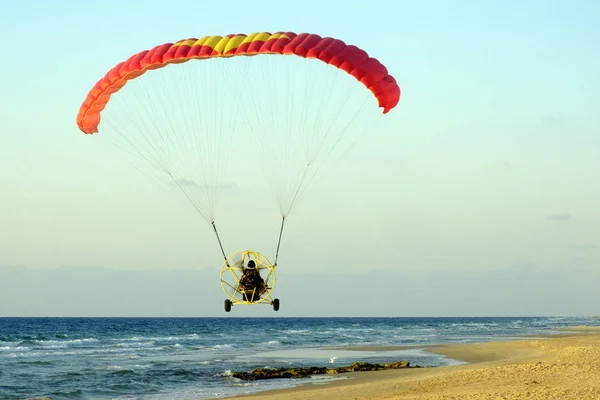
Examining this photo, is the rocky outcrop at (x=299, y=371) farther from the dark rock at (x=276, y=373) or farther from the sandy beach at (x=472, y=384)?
the sandy beach at (x=472, y=384)

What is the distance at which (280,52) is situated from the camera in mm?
18500

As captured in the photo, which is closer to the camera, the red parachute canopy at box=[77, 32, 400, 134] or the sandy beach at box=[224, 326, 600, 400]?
the sandy beach at box=[224, 326, 600, 400]

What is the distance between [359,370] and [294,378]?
3.12m

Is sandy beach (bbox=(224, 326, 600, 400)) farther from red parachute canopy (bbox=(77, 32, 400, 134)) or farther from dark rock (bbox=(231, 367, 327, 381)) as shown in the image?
red parachute canopy (bbox=(77, 32, 400, 134))

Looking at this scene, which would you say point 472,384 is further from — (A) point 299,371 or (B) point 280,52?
(B) point 280,52

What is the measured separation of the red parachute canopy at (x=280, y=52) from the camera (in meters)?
18.6

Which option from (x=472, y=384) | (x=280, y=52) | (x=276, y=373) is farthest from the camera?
(x=276, y=373)

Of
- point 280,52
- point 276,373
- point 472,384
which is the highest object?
point 280,52

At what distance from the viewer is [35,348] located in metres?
47.8

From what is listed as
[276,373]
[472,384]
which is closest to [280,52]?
[472,384]

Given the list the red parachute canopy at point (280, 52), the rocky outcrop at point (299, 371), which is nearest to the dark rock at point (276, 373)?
the rocky outcrop at point (299, 371)

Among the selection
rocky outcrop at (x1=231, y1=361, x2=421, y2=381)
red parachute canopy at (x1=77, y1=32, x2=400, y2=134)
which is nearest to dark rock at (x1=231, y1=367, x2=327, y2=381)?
rocky outcrop at (x1=231, y1=361, x2=421, y2=381)

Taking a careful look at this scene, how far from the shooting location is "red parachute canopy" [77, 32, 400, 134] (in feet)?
61.1

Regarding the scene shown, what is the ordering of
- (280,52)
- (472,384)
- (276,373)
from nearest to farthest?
(280,52), (472,384), (276,373)
